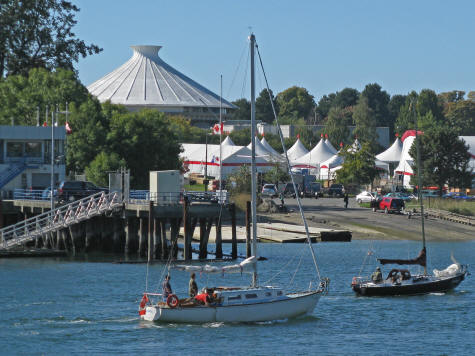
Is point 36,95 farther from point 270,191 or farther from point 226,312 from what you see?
point 226,312

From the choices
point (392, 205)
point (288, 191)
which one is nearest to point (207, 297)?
point (392, 205)

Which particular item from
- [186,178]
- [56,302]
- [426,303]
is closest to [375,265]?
[426,303]

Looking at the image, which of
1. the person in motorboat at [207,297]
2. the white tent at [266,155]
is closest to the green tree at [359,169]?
the white tent at [266,155]

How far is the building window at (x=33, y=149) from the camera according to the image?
281ft

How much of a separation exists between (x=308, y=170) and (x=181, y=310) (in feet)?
315

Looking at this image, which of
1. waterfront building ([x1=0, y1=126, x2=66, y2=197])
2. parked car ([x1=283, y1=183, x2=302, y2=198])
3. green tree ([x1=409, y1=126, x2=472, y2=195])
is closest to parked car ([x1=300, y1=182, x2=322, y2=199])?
parked car ([x1=283, y1=183, x2=302, y2=198])

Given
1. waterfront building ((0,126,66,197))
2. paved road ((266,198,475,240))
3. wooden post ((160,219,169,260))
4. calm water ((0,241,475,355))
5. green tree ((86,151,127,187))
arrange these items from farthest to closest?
green tree ((86,151,127,187))
paved road ((266,198,475,240))
waterfront building ((0,126,66,197))
wooden post ((160,219,169,260))
calm water ((0,241,475,355))

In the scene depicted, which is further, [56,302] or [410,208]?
[410,208]

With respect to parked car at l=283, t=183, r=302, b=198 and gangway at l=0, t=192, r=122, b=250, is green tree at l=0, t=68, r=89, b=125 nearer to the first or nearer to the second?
parked car at l=283, t=183, r=302, b=198

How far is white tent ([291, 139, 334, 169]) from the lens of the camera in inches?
5827

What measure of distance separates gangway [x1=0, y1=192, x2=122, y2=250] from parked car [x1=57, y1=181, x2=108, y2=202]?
10.7 ft

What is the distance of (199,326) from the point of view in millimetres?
49062

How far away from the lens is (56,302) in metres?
55.3

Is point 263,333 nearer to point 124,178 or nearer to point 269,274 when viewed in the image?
point 269,274
